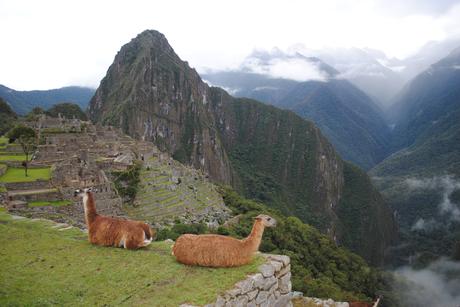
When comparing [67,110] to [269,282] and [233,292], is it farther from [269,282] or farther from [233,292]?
[233,292]

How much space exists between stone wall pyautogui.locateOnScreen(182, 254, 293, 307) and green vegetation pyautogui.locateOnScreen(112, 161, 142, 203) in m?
21.9

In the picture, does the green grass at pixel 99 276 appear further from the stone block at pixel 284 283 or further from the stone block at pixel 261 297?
the stone block at pixel 284 283

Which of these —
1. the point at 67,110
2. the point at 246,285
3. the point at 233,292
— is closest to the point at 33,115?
the point at 67,110

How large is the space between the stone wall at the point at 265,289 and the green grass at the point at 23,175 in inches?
769

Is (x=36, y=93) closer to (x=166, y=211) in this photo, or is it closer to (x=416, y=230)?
(x=166, y=211)

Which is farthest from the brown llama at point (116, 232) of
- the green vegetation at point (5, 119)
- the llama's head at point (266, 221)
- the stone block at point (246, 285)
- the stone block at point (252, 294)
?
the green vegetation at point (5, 119)

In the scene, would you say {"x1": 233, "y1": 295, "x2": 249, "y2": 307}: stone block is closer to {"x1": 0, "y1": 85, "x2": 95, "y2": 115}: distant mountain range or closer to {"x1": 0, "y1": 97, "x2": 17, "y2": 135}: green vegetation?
{"x1": 0, "y1": 97, "x2": 17, "y2": 135}: green vegetation

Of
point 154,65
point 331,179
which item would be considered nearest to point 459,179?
point 331,179

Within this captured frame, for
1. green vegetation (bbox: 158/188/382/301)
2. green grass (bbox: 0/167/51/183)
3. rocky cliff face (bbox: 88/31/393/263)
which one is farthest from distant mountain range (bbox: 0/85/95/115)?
green grass (bbox: 0/167/51/183)

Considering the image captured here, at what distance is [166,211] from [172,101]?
148157 millimetres

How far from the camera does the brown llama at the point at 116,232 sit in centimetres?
854

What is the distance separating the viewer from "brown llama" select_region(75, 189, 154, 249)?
336 inches

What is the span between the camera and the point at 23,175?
24516 mm

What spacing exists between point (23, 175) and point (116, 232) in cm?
1951
